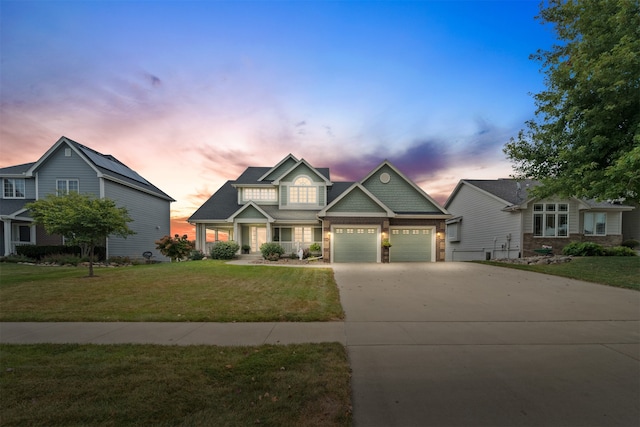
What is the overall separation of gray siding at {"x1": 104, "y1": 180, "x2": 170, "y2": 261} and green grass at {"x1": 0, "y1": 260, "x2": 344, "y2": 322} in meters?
10.0

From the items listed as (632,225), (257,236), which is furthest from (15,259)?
(632,225)

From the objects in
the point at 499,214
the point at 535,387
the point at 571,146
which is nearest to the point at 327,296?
the point at 535,387

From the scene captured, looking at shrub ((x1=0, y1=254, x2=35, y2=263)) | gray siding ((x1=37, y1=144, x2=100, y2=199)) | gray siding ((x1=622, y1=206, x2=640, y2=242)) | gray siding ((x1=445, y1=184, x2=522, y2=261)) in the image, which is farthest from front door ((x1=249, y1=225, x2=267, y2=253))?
gray siding ((x1=622, y1=206, x2=640, y2=242))

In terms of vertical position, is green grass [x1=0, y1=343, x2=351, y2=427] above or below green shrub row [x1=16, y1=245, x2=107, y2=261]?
above

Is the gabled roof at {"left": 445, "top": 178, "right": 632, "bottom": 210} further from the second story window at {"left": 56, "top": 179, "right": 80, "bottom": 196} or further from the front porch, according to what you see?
the second story window at {"left": 56, "top": 179, "right": 80, "bottom": 196}

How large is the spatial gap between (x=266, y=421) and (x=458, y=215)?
28.6 m

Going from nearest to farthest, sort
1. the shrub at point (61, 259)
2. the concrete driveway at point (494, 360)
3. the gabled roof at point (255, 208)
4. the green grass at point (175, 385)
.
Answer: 1. the green grass at point (175, 385)
2. the concrete driveway at point (494, 360)
3. the shrub at point (61, 259)
4. the gabled roof at point (255, 208)

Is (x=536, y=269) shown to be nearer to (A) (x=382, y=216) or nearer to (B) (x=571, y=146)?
(B) (x=571, y=146)

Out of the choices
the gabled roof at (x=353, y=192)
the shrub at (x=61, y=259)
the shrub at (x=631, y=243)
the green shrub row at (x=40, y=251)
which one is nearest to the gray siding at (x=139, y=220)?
the green shrub row at (x=40, y=251)

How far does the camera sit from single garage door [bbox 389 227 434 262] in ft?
65.1

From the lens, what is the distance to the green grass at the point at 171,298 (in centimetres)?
629

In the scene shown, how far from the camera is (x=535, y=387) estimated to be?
11.3ft

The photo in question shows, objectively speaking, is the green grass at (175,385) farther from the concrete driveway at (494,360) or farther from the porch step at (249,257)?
the porch step at (249,257)

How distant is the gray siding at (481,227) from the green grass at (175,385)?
2116cm
